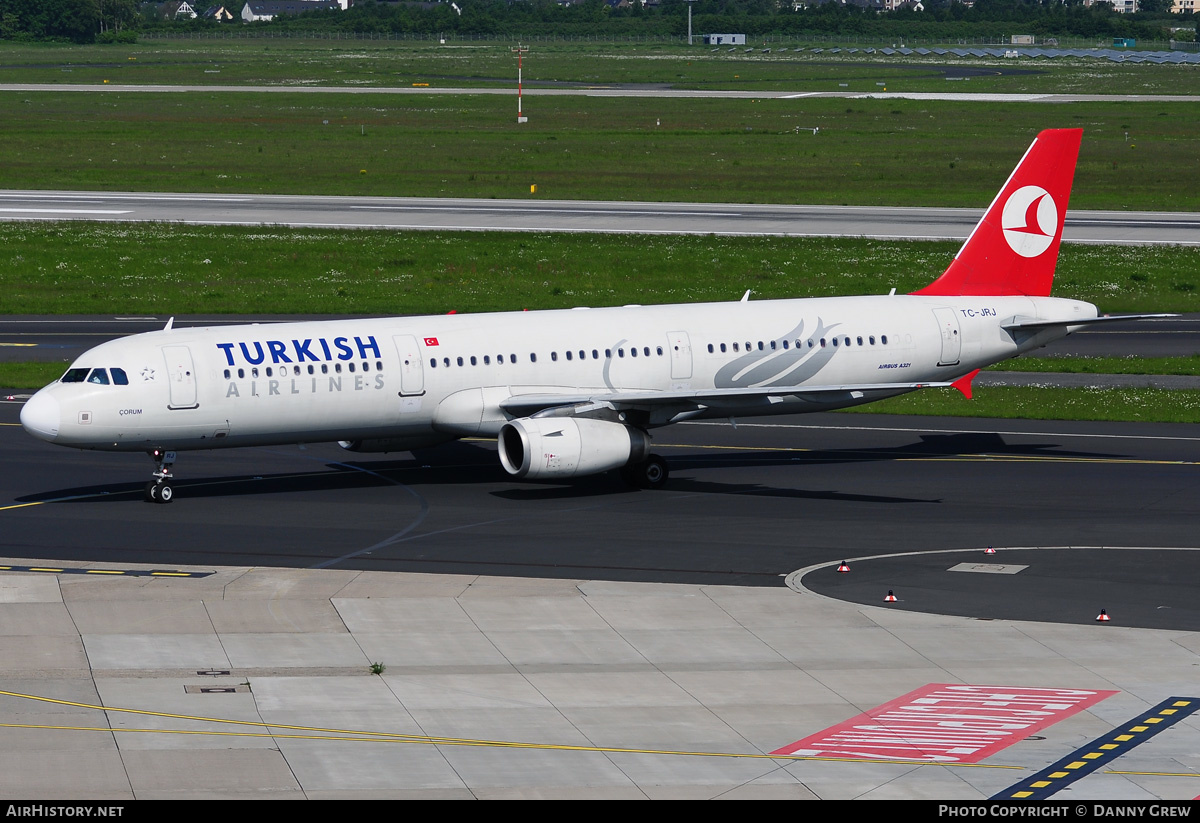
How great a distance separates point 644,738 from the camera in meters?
23.9

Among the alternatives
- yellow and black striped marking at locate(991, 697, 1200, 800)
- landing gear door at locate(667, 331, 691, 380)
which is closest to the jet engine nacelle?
landing gear door at locate(667, 331, 691, 380)

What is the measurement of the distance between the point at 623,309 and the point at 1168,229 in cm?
5750

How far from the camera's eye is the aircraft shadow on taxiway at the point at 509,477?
42.1 metres

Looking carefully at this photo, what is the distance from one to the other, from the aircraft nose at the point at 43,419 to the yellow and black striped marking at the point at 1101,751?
25366mm

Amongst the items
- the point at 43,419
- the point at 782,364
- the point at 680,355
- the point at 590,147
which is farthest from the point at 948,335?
Answer: the point at 590,147

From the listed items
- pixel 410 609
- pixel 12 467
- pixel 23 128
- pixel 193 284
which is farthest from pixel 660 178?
pixel 410 609

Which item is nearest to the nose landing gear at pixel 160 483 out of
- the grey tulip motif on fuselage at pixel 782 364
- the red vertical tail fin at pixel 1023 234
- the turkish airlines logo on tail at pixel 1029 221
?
the grey tulip motif on fuselage at pixel 782 364

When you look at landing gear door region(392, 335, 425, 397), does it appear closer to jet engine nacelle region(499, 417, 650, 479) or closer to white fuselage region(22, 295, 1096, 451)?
white fuselage region(22, 295, 1096, 451)

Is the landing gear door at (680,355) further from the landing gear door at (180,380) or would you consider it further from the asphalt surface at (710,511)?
the landing gear door at (180,380)

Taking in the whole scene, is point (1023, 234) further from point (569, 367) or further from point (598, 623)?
point (598, 623)

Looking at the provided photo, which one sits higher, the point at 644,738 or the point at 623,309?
the point at 623,309

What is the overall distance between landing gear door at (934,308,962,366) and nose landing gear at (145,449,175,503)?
72.4 ft

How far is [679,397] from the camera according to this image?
136 ft

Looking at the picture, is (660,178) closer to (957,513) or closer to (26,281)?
(26,281)
